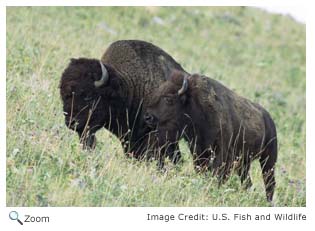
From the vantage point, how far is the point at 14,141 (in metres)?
9.15

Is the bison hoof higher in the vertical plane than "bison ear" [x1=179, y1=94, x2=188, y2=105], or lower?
lower

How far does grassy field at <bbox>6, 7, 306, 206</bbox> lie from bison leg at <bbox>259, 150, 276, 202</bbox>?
0.13m

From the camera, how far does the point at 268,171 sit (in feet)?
36.3

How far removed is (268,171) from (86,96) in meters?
2.93

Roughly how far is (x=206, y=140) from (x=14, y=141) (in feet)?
8.18

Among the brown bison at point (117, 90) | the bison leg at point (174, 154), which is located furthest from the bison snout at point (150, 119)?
the bison leg at point (174, 154)

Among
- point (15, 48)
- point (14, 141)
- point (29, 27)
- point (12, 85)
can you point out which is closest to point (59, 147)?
point (14, 141)

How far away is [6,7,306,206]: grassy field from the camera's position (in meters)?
8.42

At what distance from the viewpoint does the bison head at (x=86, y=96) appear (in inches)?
390

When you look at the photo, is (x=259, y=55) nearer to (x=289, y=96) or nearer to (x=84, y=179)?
(x=289, y=96)

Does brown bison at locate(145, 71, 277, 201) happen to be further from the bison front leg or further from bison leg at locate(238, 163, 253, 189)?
the bison front leg
